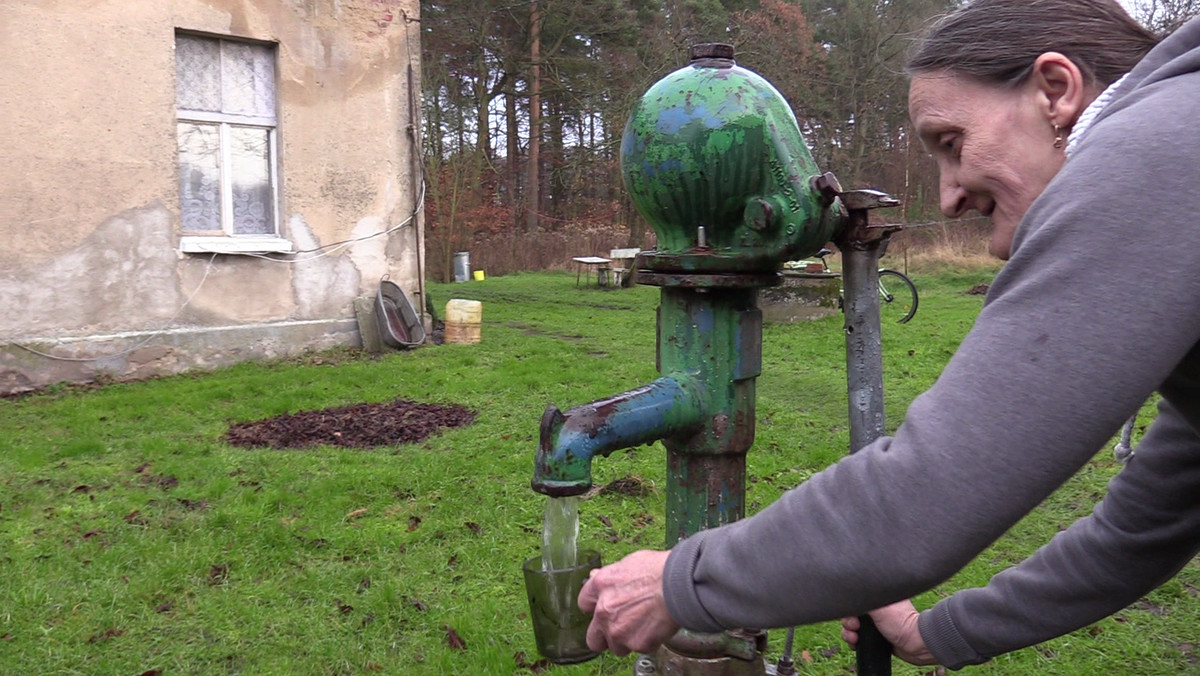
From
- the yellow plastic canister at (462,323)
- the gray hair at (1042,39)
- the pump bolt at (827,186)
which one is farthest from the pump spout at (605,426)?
the yellow plastic canister at (462,323)

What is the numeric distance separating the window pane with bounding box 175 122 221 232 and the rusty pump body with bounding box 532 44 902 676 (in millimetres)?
7159

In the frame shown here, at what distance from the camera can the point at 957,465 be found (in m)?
0.90

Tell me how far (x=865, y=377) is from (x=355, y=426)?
4.86 m

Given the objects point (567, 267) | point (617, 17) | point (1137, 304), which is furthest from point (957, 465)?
point (617, 17)

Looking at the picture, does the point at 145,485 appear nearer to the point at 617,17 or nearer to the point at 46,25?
the point at 46,25

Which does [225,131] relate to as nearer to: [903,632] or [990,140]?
[903,632]

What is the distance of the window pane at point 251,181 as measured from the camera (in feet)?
26.9

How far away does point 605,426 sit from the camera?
1.53 m

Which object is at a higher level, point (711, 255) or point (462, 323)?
point (711, 255)

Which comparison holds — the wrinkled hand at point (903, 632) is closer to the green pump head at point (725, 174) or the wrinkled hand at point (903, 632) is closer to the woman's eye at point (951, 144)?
the green pump head at point (725, 174)

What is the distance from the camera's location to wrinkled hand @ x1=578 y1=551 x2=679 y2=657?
1142mm

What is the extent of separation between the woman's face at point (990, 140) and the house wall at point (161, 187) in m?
7.41

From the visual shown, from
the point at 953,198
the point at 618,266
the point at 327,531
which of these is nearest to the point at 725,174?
the point at 953,198

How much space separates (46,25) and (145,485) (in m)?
4.18
